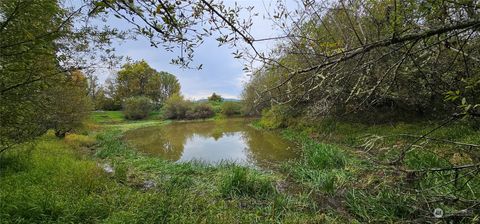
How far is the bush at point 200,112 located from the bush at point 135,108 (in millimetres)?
5923

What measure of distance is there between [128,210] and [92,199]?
65cm

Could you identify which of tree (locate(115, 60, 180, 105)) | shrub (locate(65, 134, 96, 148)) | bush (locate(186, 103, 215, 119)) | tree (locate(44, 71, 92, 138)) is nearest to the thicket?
bush (locate(186, 103, 215, 119))

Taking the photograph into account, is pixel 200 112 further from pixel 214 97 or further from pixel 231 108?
pixel 214 97

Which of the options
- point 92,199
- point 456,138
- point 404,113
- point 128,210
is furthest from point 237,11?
point 404,113

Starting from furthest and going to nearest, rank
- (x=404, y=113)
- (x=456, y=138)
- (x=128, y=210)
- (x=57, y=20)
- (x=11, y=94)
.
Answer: (x=404, y=113) < (x=456, y=138) < (x=128, y=210) < (x=11, y=94) < (x=57, y=20)

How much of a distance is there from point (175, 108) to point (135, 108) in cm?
562

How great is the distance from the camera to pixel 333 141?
464 inches

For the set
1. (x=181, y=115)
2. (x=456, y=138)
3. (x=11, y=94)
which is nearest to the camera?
(x=11, y=94)

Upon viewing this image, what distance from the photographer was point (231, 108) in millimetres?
40969

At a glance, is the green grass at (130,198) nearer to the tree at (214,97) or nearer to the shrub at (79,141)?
the shrub at (79,141)

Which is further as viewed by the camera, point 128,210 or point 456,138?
point 456,138

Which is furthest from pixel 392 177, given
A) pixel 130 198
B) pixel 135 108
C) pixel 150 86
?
pixel 150 86

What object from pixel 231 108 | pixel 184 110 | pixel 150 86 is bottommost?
pixel 184 110

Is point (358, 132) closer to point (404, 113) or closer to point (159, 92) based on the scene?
point (404, 113)
